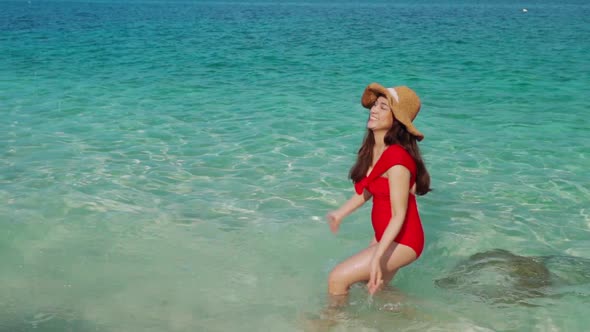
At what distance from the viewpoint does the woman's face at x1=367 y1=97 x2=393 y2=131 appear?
4129 mm

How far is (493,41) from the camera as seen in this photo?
2556 centimetres

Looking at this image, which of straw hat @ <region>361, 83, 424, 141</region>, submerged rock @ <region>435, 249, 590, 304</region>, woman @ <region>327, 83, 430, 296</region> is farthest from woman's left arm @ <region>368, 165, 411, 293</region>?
submerged rock @ <region>435, 249, 590, 304</region>

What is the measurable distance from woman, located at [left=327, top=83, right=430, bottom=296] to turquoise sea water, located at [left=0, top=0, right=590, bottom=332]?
467 mm

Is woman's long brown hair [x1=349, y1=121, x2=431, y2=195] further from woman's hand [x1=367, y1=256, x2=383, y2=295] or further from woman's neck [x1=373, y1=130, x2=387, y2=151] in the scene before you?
woman's hand [x1=367, y1=256, x2=383, y2=295]

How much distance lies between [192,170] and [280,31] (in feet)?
77.3

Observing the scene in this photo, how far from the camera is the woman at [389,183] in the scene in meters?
3.98

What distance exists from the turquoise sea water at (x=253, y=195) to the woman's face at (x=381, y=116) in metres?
1.20

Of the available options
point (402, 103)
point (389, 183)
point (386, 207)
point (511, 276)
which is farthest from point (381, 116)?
point (511, 276)

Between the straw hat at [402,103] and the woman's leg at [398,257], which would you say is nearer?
the straw hat at [402,103]

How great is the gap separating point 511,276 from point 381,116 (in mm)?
1949

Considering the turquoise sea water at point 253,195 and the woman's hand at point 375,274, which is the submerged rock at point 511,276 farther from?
the woman's hand at point 375,274

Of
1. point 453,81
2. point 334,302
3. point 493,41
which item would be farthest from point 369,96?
point 493,41

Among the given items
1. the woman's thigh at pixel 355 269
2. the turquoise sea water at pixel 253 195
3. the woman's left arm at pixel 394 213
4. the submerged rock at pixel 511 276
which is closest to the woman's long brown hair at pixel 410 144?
the woman's left arm at pixel 394 213

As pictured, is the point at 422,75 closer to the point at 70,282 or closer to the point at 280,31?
the point at 70,282
